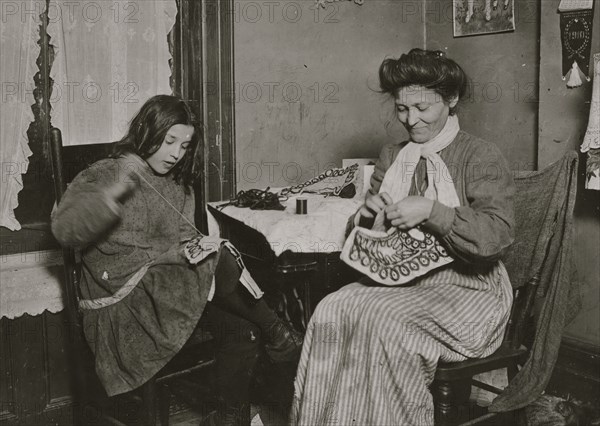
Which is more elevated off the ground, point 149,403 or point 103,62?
point 103,62

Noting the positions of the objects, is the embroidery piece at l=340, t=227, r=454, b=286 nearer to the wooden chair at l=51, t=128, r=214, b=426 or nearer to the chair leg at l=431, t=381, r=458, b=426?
the chair leg at l=431, t=381, r=458, b=426

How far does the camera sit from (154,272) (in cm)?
227

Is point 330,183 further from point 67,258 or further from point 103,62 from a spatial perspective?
point 67,258

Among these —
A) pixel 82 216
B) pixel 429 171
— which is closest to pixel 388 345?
pixel 429 171

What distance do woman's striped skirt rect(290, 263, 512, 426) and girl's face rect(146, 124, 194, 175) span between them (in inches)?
33.8

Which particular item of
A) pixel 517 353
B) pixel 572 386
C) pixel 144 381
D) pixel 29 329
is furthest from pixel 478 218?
pixel 29 329

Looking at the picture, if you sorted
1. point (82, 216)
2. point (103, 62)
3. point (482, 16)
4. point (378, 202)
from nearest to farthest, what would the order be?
point (82, 216) < point (378, 202) < point (103, 62) < point (482, 16)

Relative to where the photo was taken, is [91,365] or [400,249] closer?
[400,249]

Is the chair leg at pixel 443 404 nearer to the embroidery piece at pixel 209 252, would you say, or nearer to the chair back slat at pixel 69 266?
the embroidery piece at pixel 209 252

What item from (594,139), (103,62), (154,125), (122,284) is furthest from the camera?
(103,62)

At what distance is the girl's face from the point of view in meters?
2.49

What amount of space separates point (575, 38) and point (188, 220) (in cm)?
190

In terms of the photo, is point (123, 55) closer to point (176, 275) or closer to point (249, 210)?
point (249, 210)

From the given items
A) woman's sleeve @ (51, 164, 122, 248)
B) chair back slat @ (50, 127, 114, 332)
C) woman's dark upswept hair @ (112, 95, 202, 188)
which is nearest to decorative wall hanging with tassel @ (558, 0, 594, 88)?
woman's dark upswept hair @ (112, 95, 202, 188)
